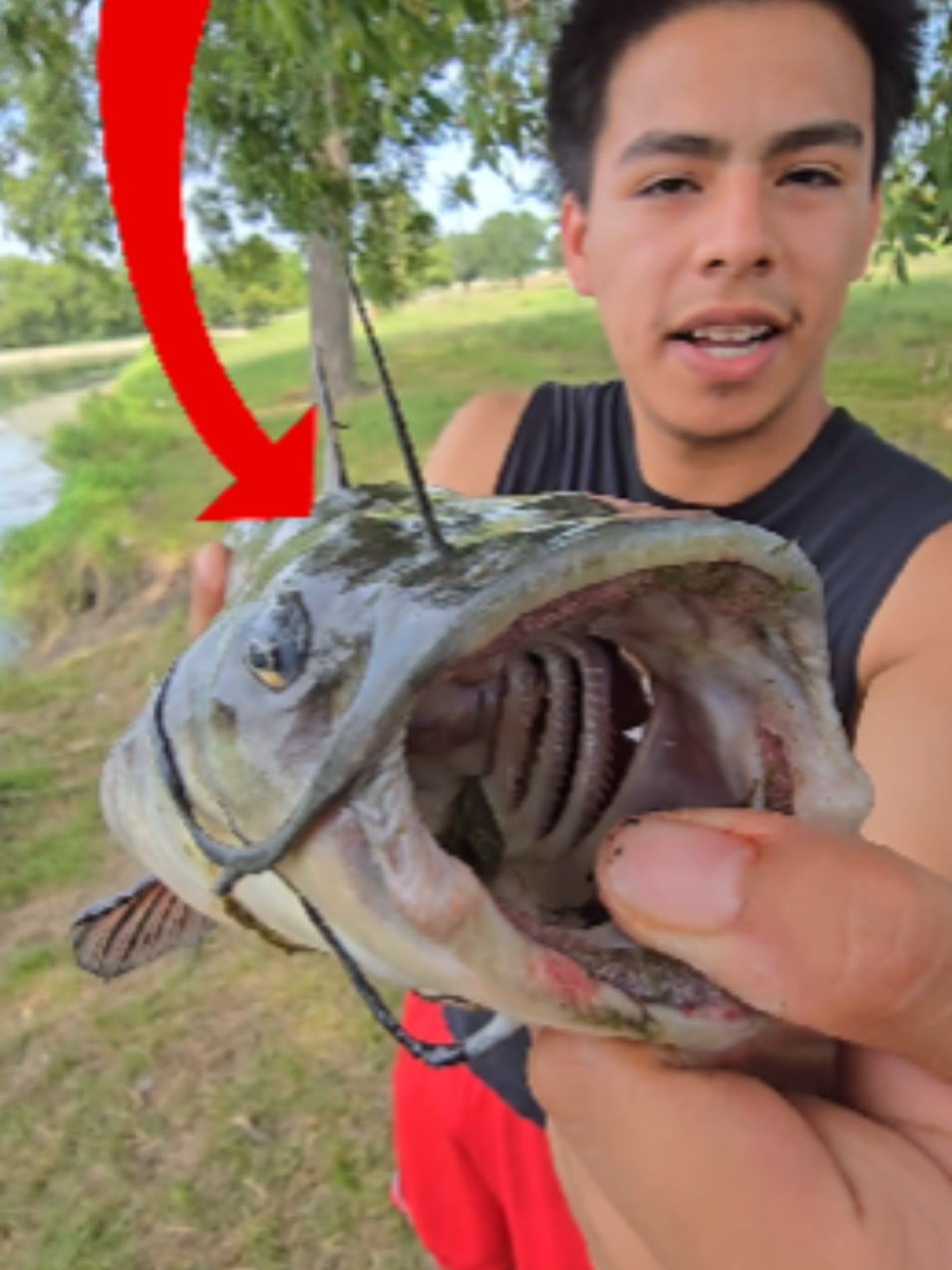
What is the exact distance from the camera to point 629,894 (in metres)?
0.92

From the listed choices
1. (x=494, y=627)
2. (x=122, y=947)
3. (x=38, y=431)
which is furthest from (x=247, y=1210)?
(x=38, y=431)

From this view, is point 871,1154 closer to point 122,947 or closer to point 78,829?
point 122,947

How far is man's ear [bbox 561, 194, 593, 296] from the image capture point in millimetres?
2197

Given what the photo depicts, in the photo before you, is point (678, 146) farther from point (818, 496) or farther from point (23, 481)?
point (23, 481)

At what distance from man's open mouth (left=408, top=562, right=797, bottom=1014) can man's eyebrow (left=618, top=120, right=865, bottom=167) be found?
40.7 inches

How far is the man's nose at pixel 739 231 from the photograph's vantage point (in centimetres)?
171

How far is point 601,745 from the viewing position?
3.53ft

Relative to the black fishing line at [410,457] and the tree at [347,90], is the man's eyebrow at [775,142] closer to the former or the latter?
the tree at [347,90]

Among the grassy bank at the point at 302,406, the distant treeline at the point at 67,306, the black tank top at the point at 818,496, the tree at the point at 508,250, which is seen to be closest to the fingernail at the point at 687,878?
the black tank top at the point at 818,496

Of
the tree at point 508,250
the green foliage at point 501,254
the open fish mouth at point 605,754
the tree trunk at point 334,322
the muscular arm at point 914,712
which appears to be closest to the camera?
the open fish mouth at point 605,754

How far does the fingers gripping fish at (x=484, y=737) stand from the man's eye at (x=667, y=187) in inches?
35.6

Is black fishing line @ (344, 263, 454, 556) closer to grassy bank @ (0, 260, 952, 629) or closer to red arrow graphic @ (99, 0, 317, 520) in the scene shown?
red arrow graphic @ (99, 0, 317, 520)

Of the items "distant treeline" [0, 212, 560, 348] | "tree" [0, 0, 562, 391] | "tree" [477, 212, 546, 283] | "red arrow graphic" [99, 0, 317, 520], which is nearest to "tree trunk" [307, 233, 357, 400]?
"distant treeline" [0, 212, 560, 348]

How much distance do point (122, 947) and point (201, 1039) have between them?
2461mm
